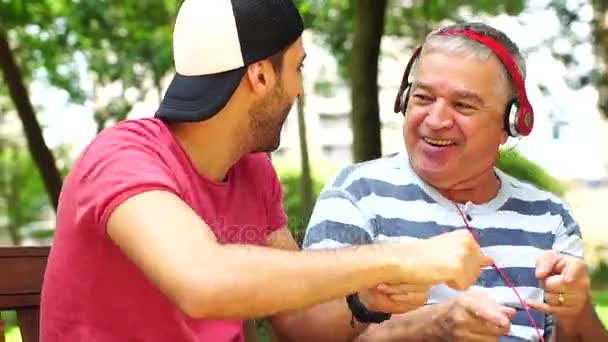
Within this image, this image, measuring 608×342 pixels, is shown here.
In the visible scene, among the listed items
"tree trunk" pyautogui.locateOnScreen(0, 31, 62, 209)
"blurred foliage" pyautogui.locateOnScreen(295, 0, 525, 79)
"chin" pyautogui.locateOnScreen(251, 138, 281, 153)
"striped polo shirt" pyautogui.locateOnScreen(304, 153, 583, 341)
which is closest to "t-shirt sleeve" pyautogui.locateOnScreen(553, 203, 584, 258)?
"striped polo shirt" pyautogui.locateOnScreen(304, 153, 583, 341)

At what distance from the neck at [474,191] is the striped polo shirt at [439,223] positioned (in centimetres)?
2

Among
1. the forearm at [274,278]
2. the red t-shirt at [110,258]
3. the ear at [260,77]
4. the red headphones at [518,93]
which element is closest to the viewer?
the forearm at [274,278]

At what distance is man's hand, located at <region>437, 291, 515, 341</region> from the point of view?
1953 mm

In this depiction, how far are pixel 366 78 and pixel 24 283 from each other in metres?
3.45

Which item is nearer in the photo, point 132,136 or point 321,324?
point 132,136

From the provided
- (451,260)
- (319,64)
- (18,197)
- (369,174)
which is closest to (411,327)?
(369,174)

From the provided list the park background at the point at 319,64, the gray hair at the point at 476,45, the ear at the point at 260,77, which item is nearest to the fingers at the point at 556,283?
the gray hair at the point at 476,45

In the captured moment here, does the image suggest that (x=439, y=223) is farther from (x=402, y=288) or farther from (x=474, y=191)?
(x=402, y=288)

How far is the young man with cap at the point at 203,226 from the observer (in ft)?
4.92

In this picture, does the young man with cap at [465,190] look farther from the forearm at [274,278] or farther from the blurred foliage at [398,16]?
the blurred foliage at [398,16]

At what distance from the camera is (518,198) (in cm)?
249

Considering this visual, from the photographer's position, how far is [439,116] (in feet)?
7.70

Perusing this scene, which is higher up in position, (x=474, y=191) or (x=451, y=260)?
(x=451, y=260)

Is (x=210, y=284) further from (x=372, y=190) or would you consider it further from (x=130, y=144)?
(x=372, y=190)
